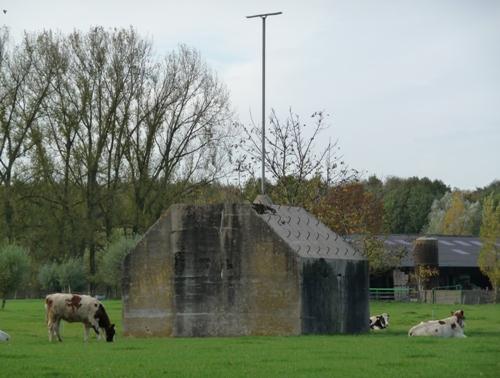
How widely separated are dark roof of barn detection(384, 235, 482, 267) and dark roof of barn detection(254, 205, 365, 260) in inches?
2058

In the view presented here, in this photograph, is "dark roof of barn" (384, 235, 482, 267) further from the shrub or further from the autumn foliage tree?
the shrub

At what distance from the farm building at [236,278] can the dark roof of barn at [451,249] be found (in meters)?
55.2

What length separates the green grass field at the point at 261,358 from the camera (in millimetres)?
21469

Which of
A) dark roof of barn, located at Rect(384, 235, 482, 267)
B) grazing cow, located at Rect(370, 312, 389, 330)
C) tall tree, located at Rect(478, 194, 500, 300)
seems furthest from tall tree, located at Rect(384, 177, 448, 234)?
grazing cow, located at Rect(370, 312, 389, 330)

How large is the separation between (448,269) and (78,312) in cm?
6804

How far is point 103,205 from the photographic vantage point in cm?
7575

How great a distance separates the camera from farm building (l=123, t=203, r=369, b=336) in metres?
37.1

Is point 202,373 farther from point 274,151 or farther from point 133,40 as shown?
point 133,40

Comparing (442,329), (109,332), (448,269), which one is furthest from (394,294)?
(109,332)

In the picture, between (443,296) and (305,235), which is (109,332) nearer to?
(305,235)

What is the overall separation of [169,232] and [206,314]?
3.16m

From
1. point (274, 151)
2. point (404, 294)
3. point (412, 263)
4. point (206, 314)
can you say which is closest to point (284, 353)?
point (206, 314)

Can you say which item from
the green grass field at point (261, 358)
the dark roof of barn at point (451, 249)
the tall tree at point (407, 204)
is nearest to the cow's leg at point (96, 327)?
the green grass field at point (261, 358)

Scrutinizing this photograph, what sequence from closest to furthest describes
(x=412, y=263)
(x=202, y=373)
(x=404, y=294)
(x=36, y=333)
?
(x=202, y=373), (x=36, y=333), (x=404, y=294), (x=412, y=263)
